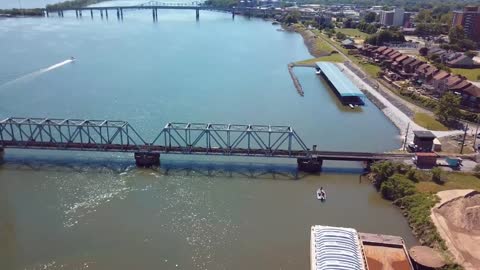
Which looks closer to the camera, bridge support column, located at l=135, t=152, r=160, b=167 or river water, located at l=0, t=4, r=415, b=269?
river water, located at l=0, t=4, r=415, b=269

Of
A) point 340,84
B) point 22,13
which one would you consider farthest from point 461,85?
point 22,13

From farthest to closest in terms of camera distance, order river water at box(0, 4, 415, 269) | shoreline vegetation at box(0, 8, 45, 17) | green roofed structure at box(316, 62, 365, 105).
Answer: shoreline vegetation at box(0, 8, 45, 17), green roofed structure at box(316, 62, 365, 105), river water at box(0, 4, 415, 269)

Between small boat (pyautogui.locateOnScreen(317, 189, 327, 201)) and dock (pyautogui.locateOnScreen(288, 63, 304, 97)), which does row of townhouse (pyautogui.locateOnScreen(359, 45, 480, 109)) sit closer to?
dock (pyautogui.locateOnScreen(288, 63, 304, 97))

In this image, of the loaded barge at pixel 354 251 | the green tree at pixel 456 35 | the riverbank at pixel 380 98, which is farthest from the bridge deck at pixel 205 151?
the green tree at pixel 456 35

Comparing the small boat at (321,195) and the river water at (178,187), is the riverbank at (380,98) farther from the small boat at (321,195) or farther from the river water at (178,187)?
the small boat at (321,195)

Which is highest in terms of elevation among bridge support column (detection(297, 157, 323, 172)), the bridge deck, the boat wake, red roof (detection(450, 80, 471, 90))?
red roof (detection(450, 80, 471, 90))

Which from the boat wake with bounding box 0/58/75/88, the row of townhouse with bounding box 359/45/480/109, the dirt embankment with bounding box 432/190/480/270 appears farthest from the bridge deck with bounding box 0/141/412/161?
the boat wake with bounding box 0/58/75/88
